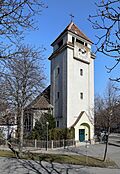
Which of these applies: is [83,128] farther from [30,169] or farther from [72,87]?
[30,169]

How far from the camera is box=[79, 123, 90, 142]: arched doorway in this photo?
41406mm

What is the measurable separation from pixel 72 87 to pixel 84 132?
7364 mm

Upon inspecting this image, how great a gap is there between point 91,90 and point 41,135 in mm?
12223

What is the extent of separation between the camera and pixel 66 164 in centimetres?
1966

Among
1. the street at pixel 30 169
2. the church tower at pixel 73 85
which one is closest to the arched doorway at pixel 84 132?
the church tower at pixel 73 85

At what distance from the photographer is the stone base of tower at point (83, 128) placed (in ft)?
133

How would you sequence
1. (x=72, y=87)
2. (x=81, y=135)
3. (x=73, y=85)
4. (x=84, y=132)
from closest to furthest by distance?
(x=72, y=87) → (x=73, y=85) → (x=81, y=135) → (x=84, y=132)

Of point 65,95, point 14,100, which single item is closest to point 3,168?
point 14,100

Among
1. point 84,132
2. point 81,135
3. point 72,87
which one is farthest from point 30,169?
point 84,132

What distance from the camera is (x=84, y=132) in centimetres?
4219

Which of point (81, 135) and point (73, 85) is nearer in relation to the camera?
point (73, 85)

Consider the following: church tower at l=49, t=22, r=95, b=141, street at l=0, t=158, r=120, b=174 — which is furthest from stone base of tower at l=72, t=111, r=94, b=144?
street at l=0, t=158, r=120, b=174

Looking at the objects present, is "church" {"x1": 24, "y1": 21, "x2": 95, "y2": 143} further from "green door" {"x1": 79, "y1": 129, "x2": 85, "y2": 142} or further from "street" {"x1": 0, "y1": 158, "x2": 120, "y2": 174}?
"street" {"x1": 0, "y1": 158, "x2": 120, "y2": 174}

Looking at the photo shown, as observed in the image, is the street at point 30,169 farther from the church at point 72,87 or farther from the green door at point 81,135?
the green door at point 81,135
